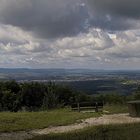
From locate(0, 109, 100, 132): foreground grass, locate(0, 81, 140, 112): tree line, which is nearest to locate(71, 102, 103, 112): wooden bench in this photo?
locate(0, 109, 100, 132): foreground grass

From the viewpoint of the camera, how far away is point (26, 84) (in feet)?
207

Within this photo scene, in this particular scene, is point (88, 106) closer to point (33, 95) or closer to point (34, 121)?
point (34, 121)

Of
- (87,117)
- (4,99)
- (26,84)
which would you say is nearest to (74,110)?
(87,117)

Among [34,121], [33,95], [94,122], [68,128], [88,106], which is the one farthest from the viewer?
[33,95]

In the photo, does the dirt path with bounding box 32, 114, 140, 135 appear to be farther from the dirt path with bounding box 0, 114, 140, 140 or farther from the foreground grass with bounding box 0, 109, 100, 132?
the foreground grass with bounding box 0, 109, 100, 132

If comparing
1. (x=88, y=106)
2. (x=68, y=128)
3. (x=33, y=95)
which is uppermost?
(x=88, y=106)

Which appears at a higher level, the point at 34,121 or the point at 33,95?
the point at 34,121

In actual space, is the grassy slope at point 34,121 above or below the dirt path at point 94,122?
above

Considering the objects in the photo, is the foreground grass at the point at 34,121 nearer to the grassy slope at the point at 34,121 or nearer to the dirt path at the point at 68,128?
the grassy slope at the point at 34,121

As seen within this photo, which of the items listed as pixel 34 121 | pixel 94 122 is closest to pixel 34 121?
pixel 34 121

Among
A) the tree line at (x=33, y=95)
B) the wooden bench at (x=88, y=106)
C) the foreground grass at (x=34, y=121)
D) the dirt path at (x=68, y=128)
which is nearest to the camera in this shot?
the dirt path at (x=68, y=128)

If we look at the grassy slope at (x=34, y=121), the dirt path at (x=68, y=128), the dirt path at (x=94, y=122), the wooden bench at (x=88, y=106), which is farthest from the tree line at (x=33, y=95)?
the dirt path at (x=68, y=128)

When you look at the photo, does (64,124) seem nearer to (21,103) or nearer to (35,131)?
(35,131)

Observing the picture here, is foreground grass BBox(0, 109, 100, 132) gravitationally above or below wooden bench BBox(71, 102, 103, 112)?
below
